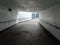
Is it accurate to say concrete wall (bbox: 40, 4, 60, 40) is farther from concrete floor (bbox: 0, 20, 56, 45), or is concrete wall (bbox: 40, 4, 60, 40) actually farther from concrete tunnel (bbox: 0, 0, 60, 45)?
concrete floor (bbox: 0, 20, 56, 45)

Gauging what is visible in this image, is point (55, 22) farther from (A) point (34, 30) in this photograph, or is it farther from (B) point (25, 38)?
(A) point (34, 30)

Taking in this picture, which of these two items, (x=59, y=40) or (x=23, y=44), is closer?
(x=23, y=44)

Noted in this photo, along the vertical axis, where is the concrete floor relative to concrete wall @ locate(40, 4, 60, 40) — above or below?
below

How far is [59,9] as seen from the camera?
5.87m

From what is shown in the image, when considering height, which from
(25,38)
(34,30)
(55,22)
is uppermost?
(55,22)

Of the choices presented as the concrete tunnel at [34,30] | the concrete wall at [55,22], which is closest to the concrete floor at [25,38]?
the concrete tunnel at [34,30]

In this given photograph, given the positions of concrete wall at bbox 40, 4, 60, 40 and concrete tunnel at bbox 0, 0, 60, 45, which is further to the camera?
concrete wall at bbox 40, 4, 60, 40

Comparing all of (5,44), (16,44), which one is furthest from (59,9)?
(5,44)

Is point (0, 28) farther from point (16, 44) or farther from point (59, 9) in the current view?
point (59, 9)

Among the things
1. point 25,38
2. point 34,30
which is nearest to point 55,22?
point 25,38

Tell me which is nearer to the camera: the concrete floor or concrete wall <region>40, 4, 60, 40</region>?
the concrete floor

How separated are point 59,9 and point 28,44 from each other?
3095 millimetres

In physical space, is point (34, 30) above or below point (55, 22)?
below

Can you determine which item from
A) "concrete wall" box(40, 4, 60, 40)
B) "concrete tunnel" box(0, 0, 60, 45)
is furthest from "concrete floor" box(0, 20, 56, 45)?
"concrete wall" box(40, 4, 60, 40)
